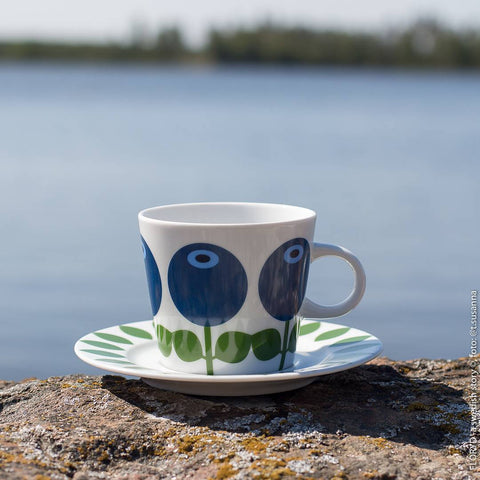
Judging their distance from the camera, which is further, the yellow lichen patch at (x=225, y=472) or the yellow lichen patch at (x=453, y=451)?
the yellow lichen patch at (x=453, y=451)

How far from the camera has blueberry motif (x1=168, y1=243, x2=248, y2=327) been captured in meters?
1.29

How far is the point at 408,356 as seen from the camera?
277 cm

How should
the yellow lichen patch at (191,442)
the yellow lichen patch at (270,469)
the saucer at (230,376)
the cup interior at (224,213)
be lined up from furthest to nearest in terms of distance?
1. the cup interior at (224,213)
2. the saucer at (230,376)
3. the yellow lichen patch at (191,442)
4. the yellow lichen patch at (270,469)

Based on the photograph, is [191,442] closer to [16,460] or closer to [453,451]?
[16,460]

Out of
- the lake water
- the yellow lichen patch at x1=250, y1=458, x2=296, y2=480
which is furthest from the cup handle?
the lake water

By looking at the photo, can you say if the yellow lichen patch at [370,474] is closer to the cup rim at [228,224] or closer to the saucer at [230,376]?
the saucer at [230,376]

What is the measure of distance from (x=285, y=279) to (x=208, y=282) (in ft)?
0.48

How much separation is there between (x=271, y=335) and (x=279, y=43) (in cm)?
4191

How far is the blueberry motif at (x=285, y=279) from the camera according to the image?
4.33 feet

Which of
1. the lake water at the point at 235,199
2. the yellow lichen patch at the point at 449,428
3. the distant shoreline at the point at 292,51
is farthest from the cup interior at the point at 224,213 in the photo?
the distant shoreline at the point at 292,51

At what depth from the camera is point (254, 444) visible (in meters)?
1.10

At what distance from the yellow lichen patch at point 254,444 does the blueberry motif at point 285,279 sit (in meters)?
0.27

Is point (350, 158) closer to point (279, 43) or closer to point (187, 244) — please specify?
point (187, 244)

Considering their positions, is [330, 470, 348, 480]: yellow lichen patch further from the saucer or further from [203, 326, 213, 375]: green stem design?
[203, 326, 213, 375]: green stem design
